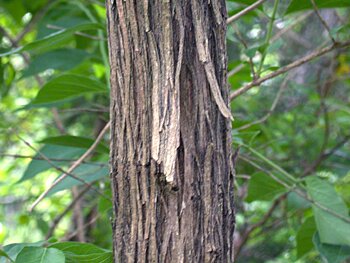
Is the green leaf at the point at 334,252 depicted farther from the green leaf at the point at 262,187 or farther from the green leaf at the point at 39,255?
the green leaf at the point at 39,255

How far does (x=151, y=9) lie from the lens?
74 cm

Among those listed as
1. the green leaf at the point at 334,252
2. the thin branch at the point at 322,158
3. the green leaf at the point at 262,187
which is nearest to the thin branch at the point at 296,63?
the green leaf at the point at 262,187

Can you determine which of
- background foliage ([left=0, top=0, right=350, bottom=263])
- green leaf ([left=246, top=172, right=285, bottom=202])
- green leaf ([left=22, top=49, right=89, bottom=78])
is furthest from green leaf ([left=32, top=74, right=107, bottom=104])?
green leaf ([left=246, top=172, right=285, bottom=202])

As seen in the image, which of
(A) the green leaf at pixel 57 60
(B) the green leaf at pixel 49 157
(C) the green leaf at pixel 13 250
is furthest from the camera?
(A) the green leaf at pixel 57 60

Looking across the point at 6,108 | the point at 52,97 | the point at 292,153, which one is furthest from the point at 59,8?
the point at 6,108

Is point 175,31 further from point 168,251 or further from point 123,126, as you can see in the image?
point 168,251

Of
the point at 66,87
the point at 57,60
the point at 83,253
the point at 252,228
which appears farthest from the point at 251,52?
the point at 252,228

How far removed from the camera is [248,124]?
4.31 ft

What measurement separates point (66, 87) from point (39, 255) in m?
0.48

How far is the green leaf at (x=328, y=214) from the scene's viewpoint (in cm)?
109

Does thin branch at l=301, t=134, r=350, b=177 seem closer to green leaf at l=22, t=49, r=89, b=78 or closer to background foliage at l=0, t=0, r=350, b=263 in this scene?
background foliage at l=0, t=0, r=350, b=263

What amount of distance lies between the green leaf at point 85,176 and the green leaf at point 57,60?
1.04 ft

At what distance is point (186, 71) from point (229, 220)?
211 mm

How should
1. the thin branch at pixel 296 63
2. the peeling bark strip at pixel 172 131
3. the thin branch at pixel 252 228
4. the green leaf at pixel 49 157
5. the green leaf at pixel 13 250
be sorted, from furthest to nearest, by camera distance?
the thin branch at pixel 252 228
the green leaf at pixel 49 157
the thin branch at pixel 296 63
the green leaf at pixel 13 250
the peeling bark strip at pixel 172 131
